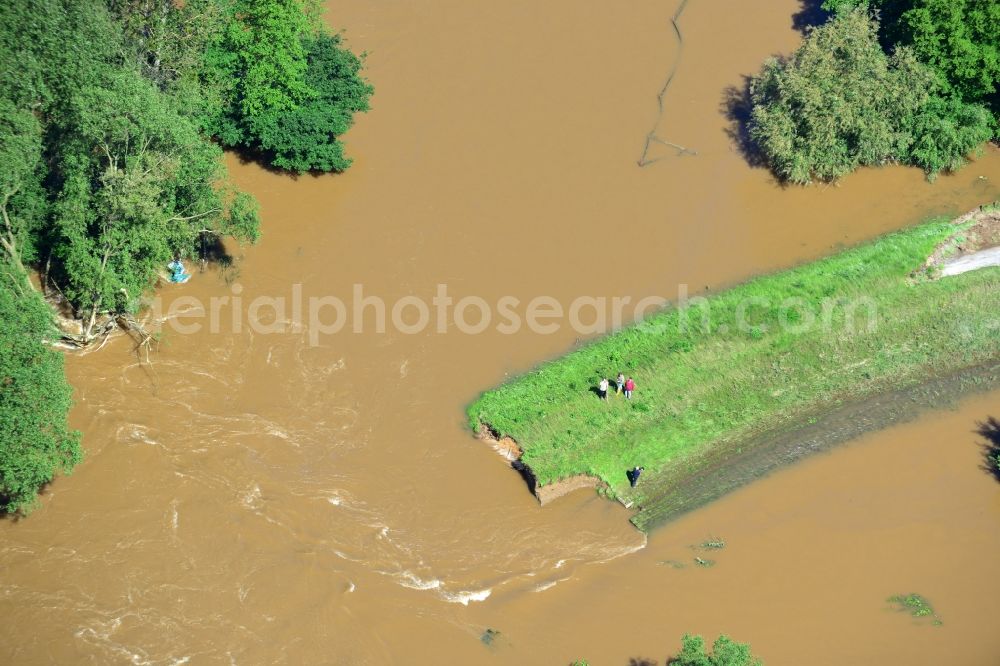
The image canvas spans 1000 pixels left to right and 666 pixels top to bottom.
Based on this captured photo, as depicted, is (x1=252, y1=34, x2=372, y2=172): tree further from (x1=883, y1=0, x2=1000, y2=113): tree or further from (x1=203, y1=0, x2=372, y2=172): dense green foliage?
(x1=883, y1=0, x2=1000, y2=113): tree

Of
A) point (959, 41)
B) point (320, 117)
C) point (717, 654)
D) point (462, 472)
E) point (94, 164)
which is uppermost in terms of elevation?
point (959, 41)

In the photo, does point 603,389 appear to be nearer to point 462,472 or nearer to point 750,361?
point 462,472

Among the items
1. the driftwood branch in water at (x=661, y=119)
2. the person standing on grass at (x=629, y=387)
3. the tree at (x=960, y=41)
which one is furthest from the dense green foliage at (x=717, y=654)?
the tree at (x=960, y=41)

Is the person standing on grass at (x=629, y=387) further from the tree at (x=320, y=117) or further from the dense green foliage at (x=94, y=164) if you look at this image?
the tree at (x=320, y=117)

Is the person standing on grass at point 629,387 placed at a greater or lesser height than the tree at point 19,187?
lesser

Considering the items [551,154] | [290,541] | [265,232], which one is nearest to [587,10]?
[551,154]

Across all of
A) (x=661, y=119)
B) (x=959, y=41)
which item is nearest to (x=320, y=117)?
(x=661, y=119)

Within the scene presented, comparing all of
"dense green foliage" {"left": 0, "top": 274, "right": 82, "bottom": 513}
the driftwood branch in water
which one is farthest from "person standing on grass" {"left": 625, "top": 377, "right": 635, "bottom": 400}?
"dense green foliage" {"left": 0, "top": 274, "right": 82, "bottom": 513}

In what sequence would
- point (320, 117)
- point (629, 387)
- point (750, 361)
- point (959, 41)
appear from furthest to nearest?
point (959, 41), point (320, 117), point (750, 361), point (629, 387)
